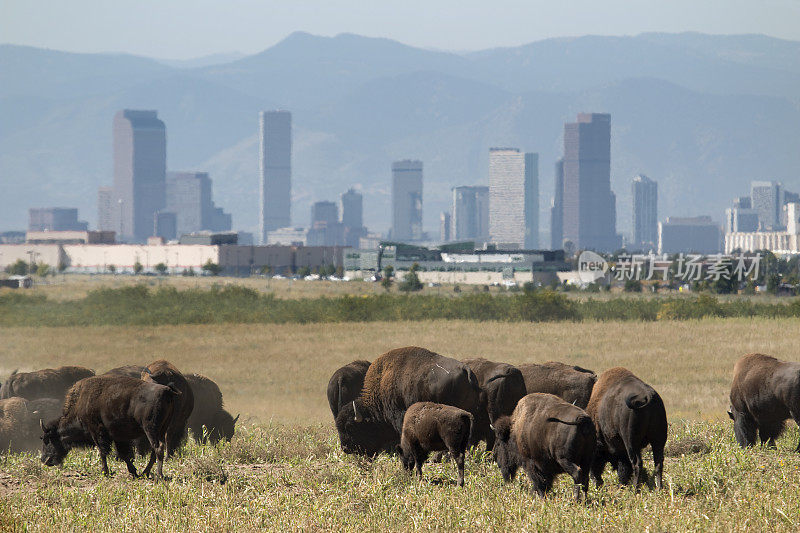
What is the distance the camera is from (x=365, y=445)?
55.1 feet

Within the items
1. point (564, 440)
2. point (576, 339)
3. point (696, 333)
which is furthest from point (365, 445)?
point (696, 333)

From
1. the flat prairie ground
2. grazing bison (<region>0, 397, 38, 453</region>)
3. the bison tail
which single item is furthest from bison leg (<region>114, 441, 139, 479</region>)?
the bison tail

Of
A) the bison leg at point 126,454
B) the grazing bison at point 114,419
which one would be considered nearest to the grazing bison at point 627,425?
the grazing bison at point 114,419

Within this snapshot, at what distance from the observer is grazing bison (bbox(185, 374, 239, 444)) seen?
1941cm

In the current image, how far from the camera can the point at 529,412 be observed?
1351 cm

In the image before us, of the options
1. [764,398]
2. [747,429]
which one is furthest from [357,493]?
[747,429]

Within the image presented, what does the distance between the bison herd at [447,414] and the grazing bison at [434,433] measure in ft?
0.06

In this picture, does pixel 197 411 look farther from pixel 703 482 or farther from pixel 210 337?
pixel 210 337

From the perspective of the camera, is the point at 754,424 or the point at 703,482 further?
the point at 754,424

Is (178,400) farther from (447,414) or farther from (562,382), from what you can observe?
(562,382)

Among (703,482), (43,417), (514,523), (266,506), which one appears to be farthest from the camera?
(43,417)

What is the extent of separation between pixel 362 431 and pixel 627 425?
4.74 meters

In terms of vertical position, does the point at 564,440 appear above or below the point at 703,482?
above

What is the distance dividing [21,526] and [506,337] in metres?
43.4
